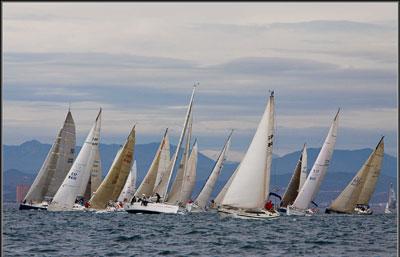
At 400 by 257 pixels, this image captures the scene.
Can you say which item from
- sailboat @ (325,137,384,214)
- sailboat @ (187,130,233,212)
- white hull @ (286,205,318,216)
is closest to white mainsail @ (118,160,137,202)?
sailboat @ (187,130,233,212)

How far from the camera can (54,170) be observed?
112 meters

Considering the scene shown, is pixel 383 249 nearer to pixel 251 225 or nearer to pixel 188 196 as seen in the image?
pixel 251 225

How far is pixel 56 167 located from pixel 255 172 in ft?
128

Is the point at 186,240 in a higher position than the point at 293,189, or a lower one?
lower

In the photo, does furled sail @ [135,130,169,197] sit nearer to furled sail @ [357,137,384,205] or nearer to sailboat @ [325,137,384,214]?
sailboat @ [325,137,384,214]

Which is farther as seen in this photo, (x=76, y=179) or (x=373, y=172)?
(x=373, y=172)

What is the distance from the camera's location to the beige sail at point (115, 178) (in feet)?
348

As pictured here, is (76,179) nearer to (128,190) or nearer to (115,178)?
(115,178)

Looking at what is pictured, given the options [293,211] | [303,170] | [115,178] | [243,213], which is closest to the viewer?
[243,213]

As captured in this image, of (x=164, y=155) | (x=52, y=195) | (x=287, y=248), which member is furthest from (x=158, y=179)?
(x=287, y=248)

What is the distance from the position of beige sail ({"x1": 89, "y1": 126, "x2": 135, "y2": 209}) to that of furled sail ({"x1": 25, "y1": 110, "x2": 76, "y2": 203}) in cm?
627

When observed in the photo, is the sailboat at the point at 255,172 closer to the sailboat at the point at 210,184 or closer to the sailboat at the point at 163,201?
the sailboat at the point at 163,201

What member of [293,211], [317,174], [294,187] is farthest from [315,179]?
[294,187]

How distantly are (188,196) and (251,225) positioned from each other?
42347 millimetres
